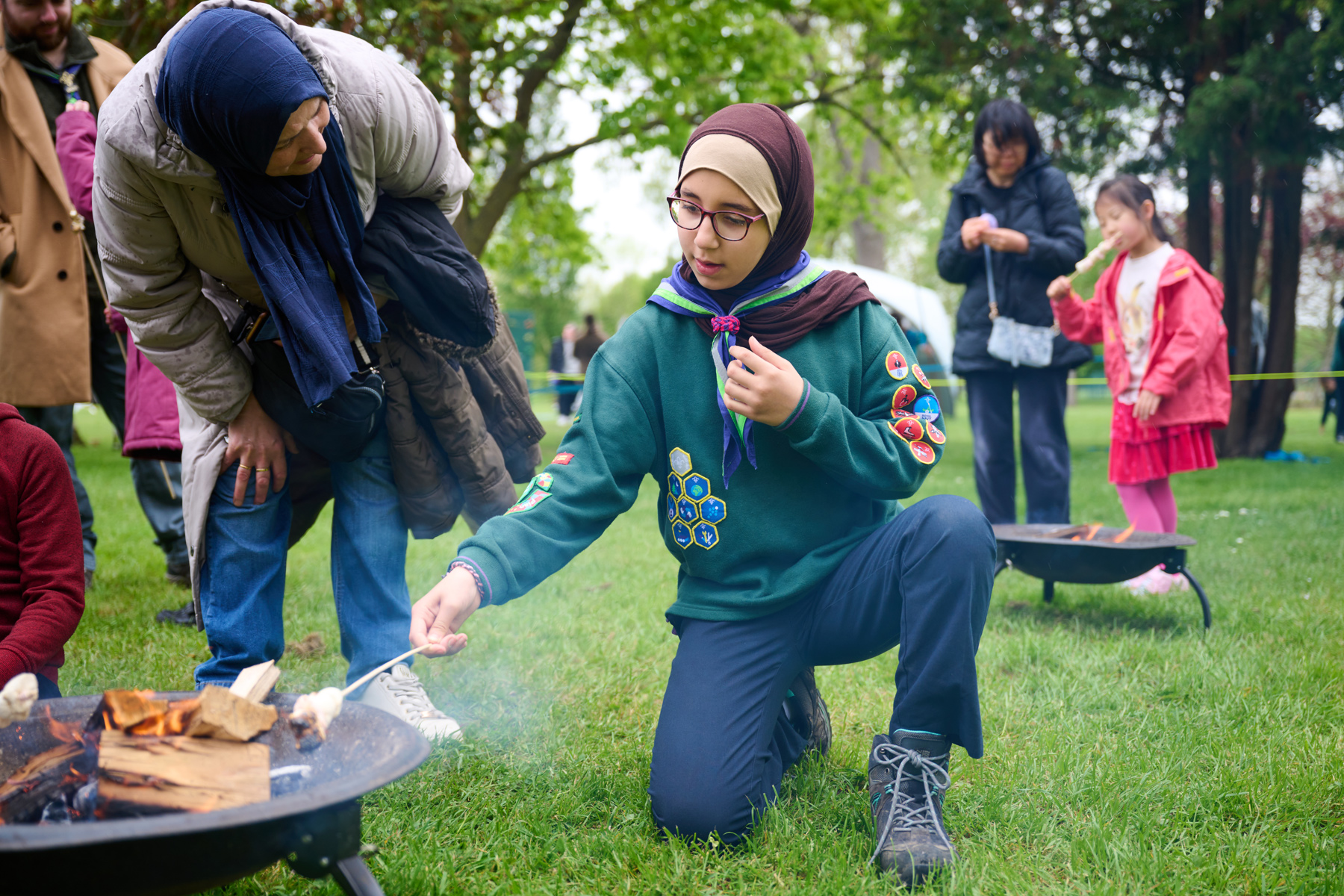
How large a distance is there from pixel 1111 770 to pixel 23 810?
2298 mm

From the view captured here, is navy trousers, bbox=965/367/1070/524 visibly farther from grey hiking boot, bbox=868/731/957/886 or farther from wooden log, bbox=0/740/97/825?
wooden log, bbox=0/740/97/825

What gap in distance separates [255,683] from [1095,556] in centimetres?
298

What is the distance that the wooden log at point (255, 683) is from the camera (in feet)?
5.33

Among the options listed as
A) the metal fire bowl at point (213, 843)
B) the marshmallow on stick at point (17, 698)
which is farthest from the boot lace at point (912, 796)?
the marshmallow on stick at point (17, 698)

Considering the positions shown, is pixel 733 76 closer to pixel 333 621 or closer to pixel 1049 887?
pixel 333 621

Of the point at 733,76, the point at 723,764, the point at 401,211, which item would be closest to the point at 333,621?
the point at 401,211

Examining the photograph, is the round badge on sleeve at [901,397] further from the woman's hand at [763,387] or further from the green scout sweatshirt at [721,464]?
the woman's hand at [763,387]

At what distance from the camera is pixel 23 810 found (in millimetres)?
1429

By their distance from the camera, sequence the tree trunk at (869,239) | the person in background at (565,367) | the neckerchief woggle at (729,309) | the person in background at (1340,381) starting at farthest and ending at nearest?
1. the tree trunk at (869,239)
2. the person in background at (565,367)
3. the person in background at (1340,381)
4. the neckerchief woggle at (729,309)

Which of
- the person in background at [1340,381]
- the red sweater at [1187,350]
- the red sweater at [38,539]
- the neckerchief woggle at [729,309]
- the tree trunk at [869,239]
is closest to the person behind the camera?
the red sweater at [38,539]

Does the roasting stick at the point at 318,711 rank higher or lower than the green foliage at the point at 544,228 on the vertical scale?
lower

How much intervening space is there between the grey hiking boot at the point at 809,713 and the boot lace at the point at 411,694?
1008 millimetres

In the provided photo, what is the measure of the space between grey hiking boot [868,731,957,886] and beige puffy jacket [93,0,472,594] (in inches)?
66.6

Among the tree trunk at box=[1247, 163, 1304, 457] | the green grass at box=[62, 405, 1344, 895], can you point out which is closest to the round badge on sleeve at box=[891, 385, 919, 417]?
the green grass at box=[62, 405, 1344, 895]
